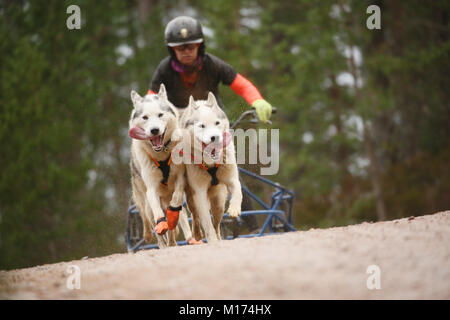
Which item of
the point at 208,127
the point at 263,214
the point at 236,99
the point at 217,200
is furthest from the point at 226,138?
the point at 236,99

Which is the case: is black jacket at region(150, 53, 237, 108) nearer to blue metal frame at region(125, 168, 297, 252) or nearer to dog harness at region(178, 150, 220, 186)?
blue metal frame at region(125, 168, 297, 252)

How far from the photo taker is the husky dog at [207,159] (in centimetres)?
521

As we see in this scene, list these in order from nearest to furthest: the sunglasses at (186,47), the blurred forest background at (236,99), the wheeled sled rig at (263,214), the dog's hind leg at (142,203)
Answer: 1. the sunglasses at (186,47)
2. the dog's hind leg at (142,203)
3. the wheeled sled rig at (263,214)
4. the blurred forest background at (236,99)

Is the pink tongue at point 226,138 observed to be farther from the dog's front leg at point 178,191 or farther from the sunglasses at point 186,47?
the sunglasses at point 186,47

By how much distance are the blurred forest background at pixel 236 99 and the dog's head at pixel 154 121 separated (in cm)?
871

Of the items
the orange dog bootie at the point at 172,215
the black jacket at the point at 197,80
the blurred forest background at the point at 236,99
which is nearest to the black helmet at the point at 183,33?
the black jacket at the point at 197,80

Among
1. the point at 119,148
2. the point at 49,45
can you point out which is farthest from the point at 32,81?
the point at 119,148

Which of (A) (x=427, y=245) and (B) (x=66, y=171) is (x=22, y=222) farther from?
(A) (x=427, y=245)

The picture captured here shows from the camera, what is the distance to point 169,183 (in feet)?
18.6

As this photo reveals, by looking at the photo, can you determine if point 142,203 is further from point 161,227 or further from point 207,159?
point 207,159

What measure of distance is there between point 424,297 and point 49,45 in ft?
52.6

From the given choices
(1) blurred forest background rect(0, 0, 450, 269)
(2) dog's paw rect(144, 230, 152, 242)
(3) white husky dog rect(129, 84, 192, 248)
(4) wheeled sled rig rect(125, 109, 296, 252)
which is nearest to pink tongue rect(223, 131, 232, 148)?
(3) white husky dog rect(129, 84, 192, 248)

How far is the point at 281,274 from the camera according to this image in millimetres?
3010
